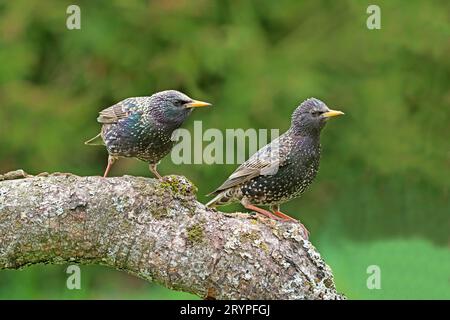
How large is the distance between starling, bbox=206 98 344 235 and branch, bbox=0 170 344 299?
89 cm

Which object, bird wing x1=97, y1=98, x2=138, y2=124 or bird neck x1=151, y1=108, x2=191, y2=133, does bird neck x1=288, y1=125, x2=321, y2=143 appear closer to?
bird neck x1=151, y1=108, x2=191, y2=133

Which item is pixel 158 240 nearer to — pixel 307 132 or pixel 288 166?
pixel 288 166

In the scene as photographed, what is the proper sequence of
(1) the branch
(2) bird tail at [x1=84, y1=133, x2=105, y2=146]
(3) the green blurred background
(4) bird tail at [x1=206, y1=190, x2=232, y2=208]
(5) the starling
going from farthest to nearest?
(3) the green blurred background, (2) bird tail at [x1=84, y1=133, x2=105, y2=146], (4) bird tail at [x1=206, y1=190, x2=232, y2=208], (5) the starling, (1) the branch

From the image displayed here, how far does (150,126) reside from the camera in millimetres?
5004

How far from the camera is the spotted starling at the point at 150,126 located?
4.98 meters

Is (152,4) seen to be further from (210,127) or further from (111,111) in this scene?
(111,111)

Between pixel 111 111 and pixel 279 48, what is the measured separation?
4.32 m

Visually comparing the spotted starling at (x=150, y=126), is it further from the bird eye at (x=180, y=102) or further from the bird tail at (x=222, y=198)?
the bird tail at (x=222, y=198)

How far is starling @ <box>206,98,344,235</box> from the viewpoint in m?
4.94

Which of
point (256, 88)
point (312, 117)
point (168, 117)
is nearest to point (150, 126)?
point (168, 117)

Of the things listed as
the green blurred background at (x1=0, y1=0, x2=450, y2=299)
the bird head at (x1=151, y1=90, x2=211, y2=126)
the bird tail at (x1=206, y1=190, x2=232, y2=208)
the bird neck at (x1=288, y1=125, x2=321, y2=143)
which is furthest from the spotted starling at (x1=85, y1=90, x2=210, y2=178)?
the green blurred background at (x1=0, y1=0, x2=450, y2=299)

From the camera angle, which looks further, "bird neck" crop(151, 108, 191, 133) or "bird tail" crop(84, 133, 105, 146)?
"bird tail" crop(84, 133, 105, 146)

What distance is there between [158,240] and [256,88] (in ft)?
17.7

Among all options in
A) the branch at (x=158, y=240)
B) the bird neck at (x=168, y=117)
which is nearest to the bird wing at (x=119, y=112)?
the bird neck at (x=168, y=117)
